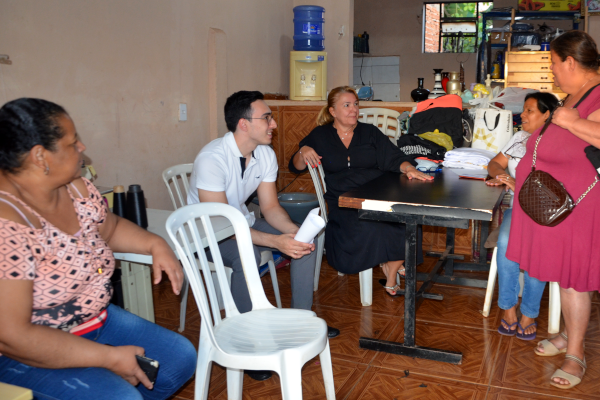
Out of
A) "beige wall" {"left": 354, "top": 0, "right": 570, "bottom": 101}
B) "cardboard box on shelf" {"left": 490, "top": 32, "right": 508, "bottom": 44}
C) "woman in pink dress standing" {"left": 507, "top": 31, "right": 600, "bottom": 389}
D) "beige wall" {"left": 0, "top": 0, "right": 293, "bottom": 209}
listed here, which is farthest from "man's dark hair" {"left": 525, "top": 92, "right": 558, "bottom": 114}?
"beige wall" {"left": 354, "top": 0, "right": 570, "bottom": 101}

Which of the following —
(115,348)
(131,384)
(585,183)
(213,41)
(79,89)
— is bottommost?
(131,384)

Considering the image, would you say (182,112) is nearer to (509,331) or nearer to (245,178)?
(245,178)

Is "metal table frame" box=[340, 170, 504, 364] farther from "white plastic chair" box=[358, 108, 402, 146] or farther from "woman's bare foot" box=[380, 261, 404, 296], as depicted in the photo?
"white plastic chair" box=[358, 108, 402, 146]

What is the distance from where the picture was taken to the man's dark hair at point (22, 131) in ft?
4.36

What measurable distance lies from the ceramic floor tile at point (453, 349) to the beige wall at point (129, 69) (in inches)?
77.3

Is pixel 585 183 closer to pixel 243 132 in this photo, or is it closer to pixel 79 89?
pixel 243 132

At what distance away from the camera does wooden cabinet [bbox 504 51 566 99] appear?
6.80 meters

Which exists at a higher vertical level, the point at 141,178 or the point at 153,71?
the point at 153,71

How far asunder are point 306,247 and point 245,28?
3.27 metres

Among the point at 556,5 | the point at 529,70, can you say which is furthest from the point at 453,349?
the point at 556,5

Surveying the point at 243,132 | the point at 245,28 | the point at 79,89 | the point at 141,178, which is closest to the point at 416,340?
the point at 243,132

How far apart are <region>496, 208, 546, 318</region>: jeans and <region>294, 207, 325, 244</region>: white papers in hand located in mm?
1281

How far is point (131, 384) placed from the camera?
4.57 feet

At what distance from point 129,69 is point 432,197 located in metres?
2.08
